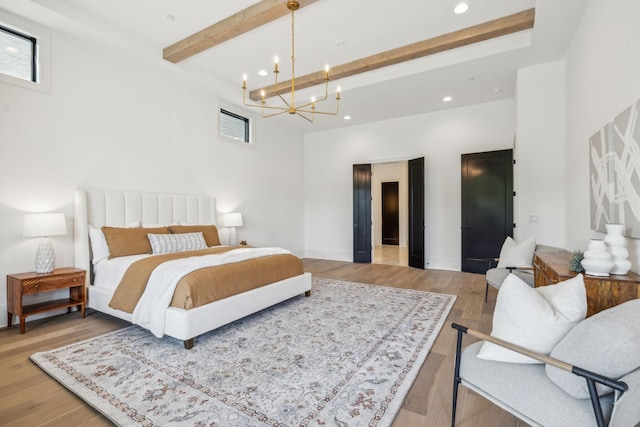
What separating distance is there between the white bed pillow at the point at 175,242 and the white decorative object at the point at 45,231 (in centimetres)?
91

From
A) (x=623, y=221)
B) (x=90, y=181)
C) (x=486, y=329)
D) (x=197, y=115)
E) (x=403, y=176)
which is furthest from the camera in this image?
(x=403, y=176)

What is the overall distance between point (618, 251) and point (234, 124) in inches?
228

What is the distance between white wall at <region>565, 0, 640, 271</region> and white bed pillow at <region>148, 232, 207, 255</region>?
4458 millimetres

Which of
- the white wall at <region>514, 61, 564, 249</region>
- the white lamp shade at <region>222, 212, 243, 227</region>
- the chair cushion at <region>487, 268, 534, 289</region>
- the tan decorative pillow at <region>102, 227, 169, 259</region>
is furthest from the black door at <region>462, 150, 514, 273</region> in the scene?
the tan decorative pillow at <region>102, 227, 169, 259</region>

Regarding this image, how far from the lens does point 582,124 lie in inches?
129

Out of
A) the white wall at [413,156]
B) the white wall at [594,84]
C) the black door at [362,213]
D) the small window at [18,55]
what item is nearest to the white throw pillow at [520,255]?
the white wall at [594,84]

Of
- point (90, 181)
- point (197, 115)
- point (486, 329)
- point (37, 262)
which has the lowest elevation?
point (486, 329)

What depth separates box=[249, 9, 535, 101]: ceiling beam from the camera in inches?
142

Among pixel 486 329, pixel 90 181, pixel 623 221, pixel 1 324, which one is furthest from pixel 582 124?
pixel 1 324

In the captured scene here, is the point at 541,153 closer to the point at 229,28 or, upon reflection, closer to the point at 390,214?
the point at 229,28

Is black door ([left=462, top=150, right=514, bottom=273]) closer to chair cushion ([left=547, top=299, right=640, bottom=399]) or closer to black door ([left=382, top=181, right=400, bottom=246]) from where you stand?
black door ([left=382, top=181, right=400, bottom=246])

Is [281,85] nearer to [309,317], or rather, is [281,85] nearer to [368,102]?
[368,102]

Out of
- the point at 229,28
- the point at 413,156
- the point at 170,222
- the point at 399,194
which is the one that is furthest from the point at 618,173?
the point at 399,194

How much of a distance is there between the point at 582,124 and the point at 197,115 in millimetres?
5282
